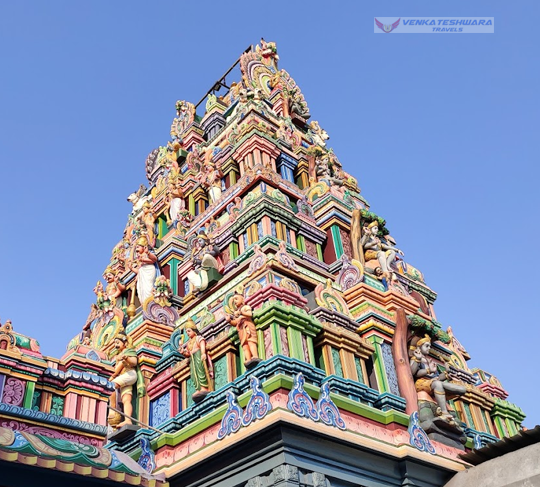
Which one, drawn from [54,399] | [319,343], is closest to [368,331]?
[319,343]

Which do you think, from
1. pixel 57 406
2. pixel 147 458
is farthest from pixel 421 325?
pixel 57 406

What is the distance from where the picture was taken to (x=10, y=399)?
34.8 feet

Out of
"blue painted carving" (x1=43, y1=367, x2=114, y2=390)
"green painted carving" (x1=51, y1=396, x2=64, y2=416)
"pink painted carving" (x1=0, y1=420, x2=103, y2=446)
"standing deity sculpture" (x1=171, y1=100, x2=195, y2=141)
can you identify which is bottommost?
"pink painted carving" (x1=0, y1=420, x2=103, y2=446)

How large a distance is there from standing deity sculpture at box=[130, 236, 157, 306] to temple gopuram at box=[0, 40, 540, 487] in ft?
0.20

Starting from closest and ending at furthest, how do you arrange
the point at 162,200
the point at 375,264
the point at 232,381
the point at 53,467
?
the point at 53,467 → the point at 232,381 → the point at 375,264 → the point at 162,200

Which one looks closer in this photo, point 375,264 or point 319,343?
point 319,343

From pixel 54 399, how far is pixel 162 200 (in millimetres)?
12015

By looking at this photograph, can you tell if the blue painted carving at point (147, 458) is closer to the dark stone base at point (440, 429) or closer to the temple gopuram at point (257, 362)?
the temple gopuram at point (257, 362)

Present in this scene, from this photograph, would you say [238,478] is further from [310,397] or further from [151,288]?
[151,288]

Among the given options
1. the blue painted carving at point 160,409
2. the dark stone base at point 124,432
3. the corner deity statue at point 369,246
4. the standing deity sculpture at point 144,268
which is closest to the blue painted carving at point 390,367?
the corner deity statue at point 369,246

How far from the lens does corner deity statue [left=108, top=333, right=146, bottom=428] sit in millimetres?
13064

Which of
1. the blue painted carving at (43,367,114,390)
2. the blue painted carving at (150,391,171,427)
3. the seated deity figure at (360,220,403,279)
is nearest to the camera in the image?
the blue painted carving at (43,367,114,390)

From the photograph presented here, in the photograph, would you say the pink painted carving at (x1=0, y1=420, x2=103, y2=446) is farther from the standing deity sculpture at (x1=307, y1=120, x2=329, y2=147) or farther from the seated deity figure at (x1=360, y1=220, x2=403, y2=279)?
the standing deity sculpture at (x1=307, y1=120, x2=329, y2=147)

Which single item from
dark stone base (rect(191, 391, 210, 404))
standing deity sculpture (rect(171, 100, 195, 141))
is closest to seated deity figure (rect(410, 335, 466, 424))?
dark stone base (rect(191, 391, 210, 404))
